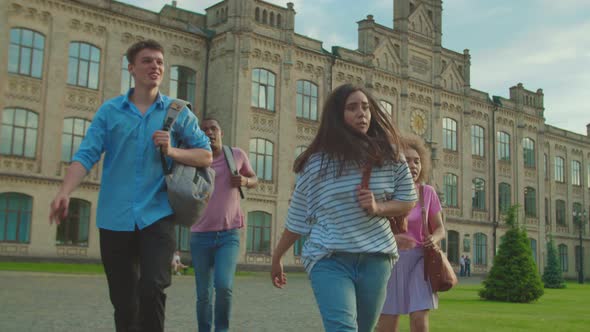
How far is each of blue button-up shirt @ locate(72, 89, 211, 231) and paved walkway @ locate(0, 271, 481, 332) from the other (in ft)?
15.8

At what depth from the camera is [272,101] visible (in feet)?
122

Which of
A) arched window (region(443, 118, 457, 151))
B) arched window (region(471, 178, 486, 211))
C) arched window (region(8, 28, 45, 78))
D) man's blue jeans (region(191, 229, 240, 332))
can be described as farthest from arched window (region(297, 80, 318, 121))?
man's blue jeans (region(191, 229, 240, 332))

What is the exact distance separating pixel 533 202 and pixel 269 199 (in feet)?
91.2

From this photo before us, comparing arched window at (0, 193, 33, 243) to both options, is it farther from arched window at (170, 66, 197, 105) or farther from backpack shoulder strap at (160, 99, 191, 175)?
backpack shoulder strap at (160, 99, 191, 175)

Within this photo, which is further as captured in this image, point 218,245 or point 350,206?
point 218,245

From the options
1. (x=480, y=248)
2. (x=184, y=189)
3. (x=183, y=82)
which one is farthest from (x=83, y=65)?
(x=480, y=248)

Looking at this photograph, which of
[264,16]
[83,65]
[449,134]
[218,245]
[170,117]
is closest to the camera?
[170,117]

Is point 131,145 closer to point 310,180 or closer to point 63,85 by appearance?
point 310,180

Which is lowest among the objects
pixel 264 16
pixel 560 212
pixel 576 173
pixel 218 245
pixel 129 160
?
pixel 218 245

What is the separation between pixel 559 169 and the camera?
2317 inches

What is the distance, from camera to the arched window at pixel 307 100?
38.6 metres

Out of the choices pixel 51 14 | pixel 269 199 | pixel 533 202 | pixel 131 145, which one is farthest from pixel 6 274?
pixel 533 202

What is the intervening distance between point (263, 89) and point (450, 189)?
1831 centimetres

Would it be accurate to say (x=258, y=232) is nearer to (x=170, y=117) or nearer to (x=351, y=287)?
(x=170, y=117)
